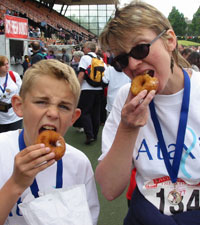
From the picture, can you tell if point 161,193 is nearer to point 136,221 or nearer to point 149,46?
point 136,221

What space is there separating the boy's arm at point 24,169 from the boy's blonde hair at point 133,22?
71 cm

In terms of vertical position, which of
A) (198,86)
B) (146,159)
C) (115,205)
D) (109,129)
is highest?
(198,86)

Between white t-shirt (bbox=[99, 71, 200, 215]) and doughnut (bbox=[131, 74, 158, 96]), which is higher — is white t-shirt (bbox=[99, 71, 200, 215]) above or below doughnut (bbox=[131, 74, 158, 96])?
below

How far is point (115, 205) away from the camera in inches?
130

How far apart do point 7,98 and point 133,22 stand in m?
3.66

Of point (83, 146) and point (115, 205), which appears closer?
point (115, 205)

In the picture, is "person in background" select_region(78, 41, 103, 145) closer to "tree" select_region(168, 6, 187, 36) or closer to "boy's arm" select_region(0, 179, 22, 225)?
"boy's arm" select_region(0, 179, 22, 225)

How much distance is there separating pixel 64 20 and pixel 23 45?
3350 cm

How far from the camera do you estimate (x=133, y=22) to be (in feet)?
4.42

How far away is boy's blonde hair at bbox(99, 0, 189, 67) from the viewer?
1.35 meters

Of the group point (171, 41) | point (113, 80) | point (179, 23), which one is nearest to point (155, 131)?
point (171, 41)

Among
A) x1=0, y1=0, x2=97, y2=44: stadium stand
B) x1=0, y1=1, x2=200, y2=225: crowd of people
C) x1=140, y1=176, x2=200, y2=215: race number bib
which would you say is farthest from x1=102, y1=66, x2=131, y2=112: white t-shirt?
x1=0, y1=0, x2=97, y2=44: stadium stand

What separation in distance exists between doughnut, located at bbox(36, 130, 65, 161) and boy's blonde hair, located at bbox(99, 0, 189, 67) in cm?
59

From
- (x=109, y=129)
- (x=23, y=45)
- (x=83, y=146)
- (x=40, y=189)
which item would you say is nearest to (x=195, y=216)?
(x=109, y=129)
